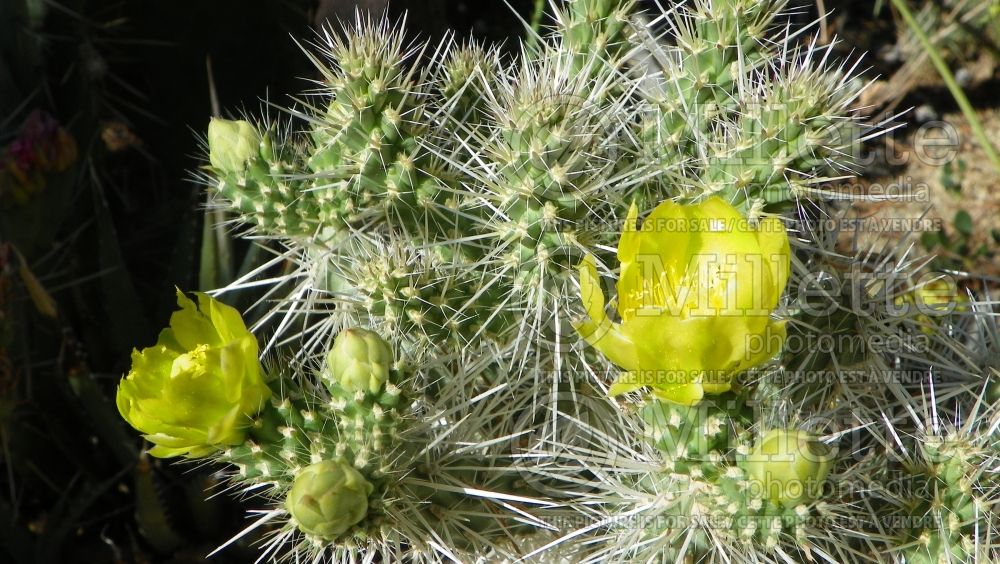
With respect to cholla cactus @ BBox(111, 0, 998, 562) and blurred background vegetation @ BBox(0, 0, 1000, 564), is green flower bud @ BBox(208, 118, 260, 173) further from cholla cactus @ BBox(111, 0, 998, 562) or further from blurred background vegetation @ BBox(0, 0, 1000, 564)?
blurred background vegetation @ BBox(0, 0, 1000, 564)

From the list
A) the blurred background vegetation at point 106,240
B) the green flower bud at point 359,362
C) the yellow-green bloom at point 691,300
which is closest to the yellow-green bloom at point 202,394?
the green flower bud at point 359,362

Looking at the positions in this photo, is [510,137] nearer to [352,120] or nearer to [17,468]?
[352,120]

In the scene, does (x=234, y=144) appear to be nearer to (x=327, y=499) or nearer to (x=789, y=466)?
(x=327, y=499)

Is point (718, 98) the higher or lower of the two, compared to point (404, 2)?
lower

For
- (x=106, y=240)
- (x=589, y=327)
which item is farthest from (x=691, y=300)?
(x=106, y=240)

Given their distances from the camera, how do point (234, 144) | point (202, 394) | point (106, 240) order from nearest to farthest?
point (202, 394) < point (234, 144) < point (106, 240)

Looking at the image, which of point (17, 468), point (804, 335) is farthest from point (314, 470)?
point (17, 468)

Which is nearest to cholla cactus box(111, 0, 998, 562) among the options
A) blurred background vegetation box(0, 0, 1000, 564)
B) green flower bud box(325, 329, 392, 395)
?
green flower bud box(325, 329, 392, 395)
